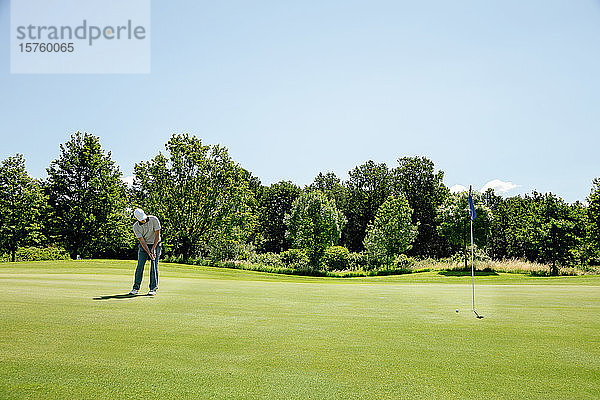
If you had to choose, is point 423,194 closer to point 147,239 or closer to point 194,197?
point 194,197

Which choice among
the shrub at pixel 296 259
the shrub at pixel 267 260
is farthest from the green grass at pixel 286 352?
the shrub at pixel 267 260

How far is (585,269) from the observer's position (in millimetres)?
35844

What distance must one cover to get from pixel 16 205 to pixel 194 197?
17.2 m

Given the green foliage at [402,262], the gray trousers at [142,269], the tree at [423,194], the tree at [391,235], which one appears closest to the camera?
the gray trousers at [142,269]

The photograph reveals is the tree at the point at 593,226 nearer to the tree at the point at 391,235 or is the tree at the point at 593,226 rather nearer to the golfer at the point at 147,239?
the tree at the point at 391,235

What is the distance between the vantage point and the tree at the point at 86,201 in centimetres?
5078

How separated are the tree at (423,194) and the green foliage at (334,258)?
26597mm

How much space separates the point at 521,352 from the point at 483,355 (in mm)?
610

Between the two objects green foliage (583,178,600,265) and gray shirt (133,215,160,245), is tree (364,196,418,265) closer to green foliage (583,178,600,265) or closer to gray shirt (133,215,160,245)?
green foliage (583,178,600,265)

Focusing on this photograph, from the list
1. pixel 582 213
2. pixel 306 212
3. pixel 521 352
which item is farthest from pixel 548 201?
pixel 521 352

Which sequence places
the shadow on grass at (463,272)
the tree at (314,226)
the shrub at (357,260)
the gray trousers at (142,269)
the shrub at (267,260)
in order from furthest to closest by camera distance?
the shrub at (357,260), the shrub at (267,260), the tree at (314,226), the shadow on grass at (463,272), the gray trousers at (142,269)

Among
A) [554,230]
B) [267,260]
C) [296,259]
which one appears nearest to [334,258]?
[296,259]

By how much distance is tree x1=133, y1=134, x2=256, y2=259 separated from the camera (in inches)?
1829

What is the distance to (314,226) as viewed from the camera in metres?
49.1
